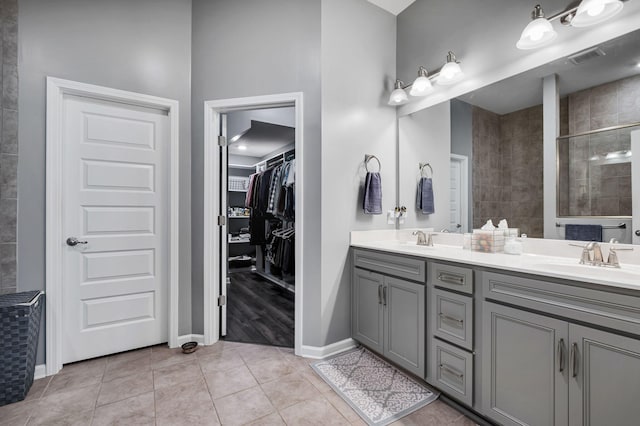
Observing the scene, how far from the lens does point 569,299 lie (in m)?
1.21

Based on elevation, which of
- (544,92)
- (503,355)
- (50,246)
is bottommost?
(503,355)

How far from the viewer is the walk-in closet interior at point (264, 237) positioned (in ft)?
9.84

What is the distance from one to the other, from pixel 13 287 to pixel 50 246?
323 mm

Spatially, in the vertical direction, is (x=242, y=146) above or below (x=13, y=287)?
above

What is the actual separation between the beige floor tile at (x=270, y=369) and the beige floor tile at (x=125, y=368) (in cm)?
79

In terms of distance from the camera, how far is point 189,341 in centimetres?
248

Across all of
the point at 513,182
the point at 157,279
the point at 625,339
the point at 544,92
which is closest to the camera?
the point at 625,339

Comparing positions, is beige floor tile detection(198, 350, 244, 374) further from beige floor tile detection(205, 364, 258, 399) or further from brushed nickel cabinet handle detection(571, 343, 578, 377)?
brushed nickel cabinet handle detection(571, 343, 578, 377)

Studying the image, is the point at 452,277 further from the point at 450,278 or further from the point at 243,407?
the point at 243,407

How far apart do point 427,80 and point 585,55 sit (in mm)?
982

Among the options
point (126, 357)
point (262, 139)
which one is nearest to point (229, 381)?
point (126, 357)

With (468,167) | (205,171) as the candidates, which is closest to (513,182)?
(468,167)

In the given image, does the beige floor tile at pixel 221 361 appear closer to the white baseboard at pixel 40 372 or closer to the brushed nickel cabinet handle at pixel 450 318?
the white baseboard at pixel 40 372

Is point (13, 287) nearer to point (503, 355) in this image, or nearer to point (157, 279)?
point (157, 279)
